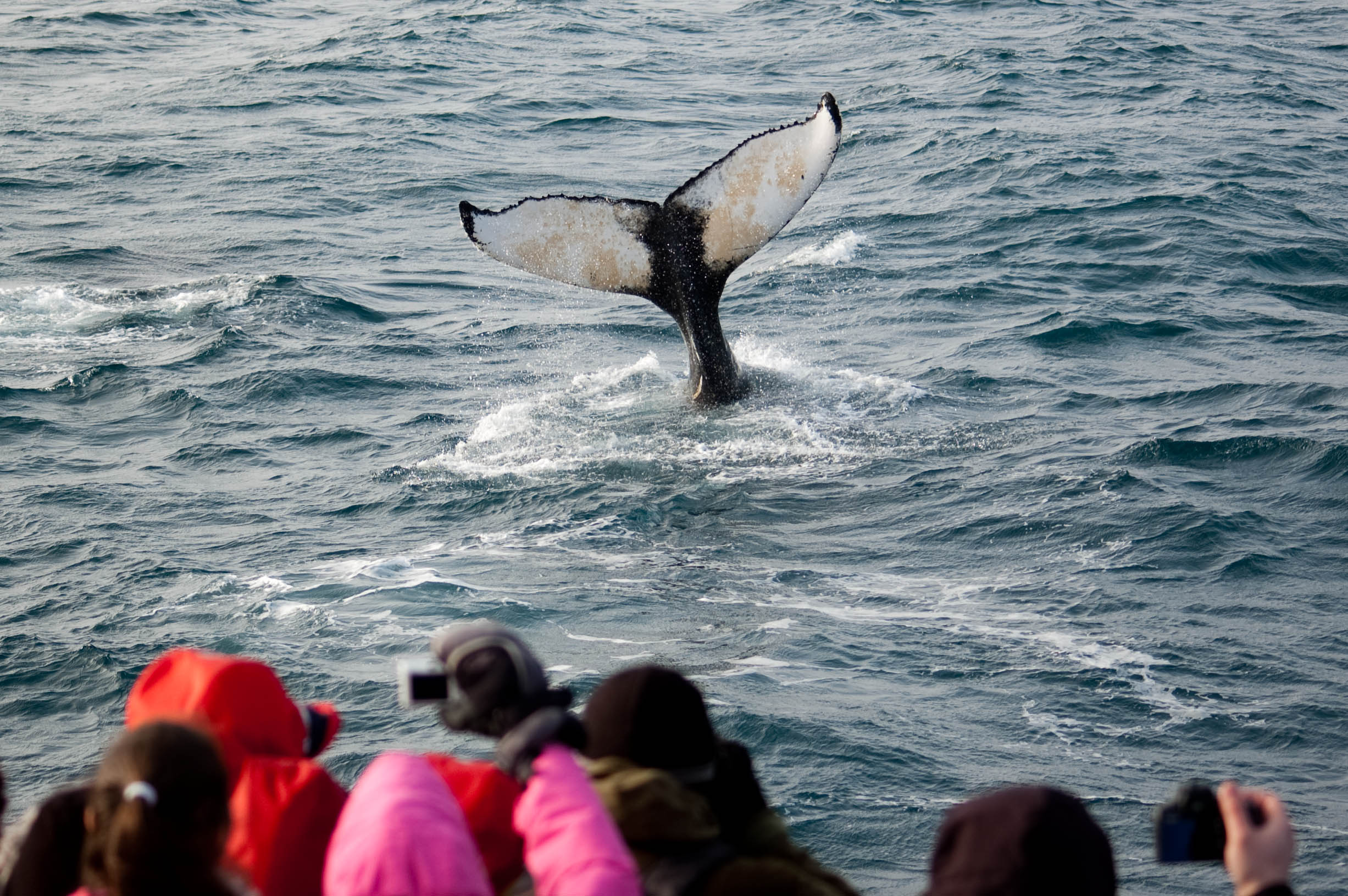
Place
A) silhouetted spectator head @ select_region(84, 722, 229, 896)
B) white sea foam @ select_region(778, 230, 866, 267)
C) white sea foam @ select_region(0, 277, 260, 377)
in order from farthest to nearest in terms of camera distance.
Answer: white sea foam @ select_region(778, 230, 866, 267) < white sea foam @ select_region(0, 277, 260, 377) < silhouetted spectator head @ select_region(84, 722, 229, 896)

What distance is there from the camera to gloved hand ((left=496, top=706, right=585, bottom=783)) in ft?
9.18

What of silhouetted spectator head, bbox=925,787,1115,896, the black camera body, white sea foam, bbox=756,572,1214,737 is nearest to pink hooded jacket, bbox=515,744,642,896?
silhouetted spectator head, bbox=925,787,1115,896

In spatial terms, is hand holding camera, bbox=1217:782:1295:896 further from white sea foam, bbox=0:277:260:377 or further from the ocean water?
white sea foam, bbox=0:277:260:377

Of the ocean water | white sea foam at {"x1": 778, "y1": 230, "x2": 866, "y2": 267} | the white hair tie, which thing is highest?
the white hair tie

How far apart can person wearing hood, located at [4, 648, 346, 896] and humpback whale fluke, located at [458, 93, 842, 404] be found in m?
6.37

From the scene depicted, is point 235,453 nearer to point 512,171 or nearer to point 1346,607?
point 1346,607

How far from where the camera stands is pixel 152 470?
11.4m

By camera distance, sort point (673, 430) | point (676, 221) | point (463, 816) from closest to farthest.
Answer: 1. point (463, 816)
2. point (676, 221)
3. point (673, 430)

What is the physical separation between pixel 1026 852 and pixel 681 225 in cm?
798

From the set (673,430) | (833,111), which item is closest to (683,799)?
(833,111)

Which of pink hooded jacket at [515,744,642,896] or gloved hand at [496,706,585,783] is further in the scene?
gloved hand at [496,706,585,783]

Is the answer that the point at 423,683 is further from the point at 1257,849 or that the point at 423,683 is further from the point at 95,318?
the point at 95,318

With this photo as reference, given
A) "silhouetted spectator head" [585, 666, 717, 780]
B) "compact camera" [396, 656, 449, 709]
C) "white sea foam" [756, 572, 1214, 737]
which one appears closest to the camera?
"compact camera" [396, 656, 449, 709]

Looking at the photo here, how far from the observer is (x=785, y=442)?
10914 millimetres
